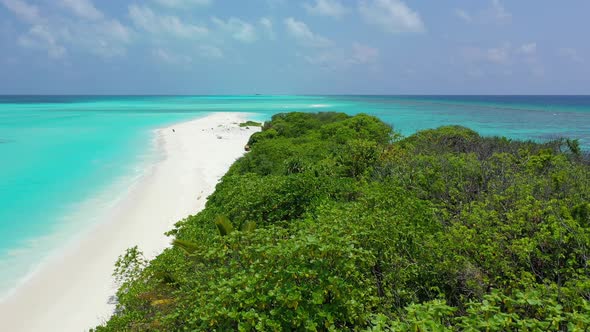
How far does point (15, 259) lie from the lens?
12906mm

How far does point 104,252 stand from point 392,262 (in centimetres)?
1094

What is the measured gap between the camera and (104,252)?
43.5 feet

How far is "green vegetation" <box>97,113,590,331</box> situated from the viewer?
4657mm

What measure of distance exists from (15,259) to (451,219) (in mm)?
14080

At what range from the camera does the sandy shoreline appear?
32.0 ft

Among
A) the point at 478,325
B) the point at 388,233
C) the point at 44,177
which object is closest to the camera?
the point at 478,325

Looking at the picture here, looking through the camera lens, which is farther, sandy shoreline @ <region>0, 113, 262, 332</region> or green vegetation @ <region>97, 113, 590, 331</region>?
sandy shoreline @ <region>0, 113, 262, 332</region>

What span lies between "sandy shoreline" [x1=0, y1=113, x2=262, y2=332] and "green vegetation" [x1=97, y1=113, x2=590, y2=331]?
2.27 metres

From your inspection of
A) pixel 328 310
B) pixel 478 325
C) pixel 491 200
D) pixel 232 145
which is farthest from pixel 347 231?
pixel 232 145

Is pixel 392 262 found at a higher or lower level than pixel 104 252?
higher

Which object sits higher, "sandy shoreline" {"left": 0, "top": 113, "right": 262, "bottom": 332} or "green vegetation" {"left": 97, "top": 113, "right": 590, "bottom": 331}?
"green vegetation" {"left": 97, "top": 113, "right": 590, "bottom": 331}

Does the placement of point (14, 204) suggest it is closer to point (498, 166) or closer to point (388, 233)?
point (388, 233)

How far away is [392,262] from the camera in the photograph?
21.2 ft

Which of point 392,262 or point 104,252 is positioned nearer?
point 392,262
